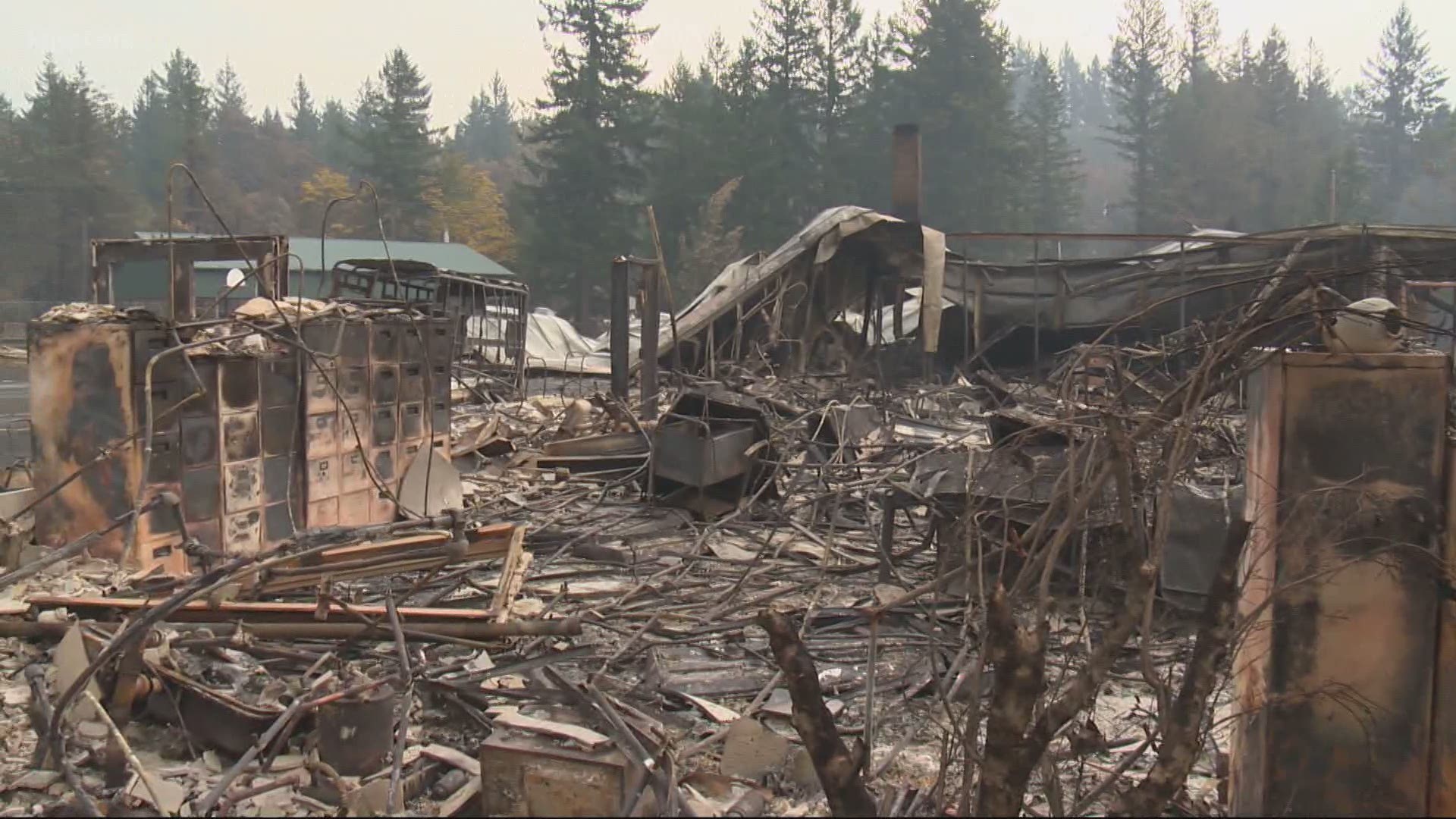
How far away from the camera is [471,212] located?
55.3 meters

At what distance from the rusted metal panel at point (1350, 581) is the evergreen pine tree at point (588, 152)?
39.9 meters

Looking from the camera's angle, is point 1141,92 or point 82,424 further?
point 1141,92

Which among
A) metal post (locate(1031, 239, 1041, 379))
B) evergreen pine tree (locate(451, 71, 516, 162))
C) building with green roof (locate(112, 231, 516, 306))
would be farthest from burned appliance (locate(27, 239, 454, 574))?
evergreen pine tree (locate(451, 71, 516, 162))

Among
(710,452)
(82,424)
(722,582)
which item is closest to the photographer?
(82,424)

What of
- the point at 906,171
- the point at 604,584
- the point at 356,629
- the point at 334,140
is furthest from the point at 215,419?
the point at 334,140

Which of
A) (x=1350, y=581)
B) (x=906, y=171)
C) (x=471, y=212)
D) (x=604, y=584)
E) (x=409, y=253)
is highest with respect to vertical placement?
(x=471, y=212)

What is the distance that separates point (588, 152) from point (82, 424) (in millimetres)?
37424

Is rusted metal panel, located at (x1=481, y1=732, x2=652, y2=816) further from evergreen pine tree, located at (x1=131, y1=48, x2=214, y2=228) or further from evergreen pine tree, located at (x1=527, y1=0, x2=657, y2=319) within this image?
evergreen pine tree, located at (x1=131, y1=48, x2=214, y2=228)

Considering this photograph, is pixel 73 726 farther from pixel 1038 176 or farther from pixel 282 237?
pixel 1038 176

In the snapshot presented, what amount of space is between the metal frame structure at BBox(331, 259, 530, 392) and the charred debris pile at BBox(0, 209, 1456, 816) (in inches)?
316

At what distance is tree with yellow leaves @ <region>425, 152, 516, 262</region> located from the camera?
54.2 m

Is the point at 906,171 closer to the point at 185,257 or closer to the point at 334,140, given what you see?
the point at 185,257

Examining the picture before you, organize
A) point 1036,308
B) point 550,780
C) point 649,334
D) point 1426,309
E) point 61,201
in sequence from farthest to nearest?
point 61,201 < point 1036,308 < point 649,334 < point 1426,309 < point 550,780

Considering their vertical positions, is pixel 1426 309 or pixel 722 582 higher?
pixel 1426 309
